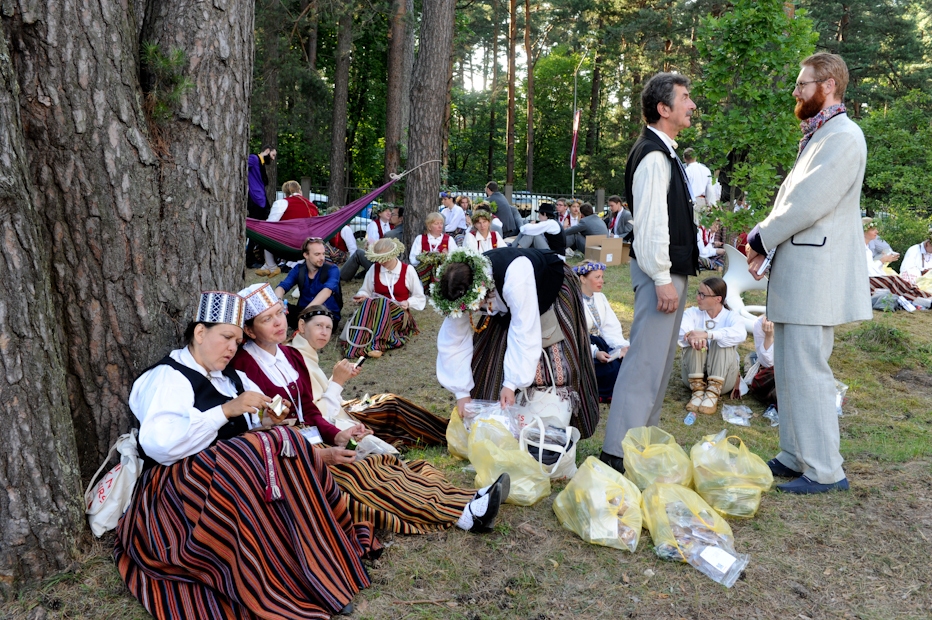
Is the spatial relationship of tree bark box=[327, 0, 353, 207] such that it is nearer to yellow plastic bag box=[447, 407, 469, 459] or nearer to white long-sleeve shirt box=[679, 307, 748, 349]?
white long-sleeve shirt box=[679, 307, 748, 349]

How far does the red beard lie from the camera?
3.07 meters

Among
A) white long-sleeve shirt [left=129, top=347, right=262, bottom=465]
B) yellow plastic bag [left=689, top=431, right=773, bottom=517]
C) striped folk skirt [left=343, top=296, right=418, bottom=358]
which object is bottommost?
striped folk skirt [left=343, top=296, right=418, bottom=358]

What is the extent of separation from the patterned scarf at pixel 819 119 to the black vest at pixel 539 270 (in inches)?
46.8

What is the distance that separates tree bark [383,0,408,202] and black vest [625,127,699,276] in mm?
10081

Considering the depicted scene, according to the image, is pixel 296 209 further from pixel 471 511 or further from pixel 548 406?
pixel 471 511

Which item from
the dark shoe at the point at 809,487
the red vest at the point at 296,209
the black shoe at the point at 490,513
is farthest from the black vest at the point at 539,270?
the red vest at the point at 296,209

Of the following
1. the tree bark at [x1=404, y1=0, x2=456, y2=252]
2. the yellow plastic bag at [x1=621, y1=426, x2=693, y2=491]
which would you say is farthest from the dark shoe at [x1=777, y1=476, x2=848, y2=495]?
the tree bark at [x1=404, y1=0, x2=456, y2=252]

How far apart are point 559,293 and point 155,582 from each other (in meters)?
2.16

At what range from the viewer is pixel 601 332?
16.8 ft

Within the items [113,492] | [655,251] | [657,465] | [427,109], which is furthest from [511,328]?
[427,109]

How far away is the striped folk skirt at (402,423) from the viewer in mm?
4016

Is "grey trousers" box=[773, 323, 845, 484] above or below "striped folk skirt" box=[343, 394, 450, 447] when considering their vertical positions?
above

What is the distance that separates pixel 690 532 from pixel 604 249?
8.30 meters

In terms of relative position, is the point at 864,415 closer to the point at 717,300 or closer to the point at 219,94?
the point at 717,300
